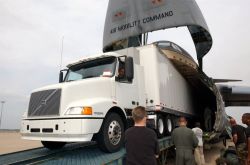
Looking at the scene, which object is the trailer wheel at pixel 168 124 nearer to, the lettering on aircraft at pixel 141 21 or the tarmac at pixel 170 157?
the tarmac at pixel 170 157

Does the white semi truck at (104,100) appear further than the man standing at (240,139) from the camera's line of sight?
No

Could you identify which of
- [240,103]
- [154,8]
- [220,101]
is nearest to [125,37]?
[154,8]

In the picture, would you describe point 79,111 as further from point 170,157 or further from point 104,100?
point 170,157

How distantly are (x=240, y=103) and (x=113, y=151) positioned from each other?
2367 cm

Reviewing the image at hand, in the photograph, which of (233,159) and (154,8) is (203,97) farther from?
(233,159)

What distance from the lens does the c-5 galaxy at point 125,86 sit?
5734 mm

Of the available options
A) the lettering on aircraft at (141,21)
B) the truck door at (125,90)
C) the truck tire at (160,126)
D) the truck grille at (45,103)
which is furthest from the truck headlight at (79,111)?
the lettering on aircraft at (141,21)

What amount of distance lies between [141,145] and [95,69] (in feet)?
13.1

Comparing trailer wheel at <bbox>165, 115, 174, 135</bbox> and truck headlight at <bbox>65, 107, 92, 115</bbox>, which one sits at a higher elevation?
truck headlight at <bbox>65, 107, 92, 115</bbox>

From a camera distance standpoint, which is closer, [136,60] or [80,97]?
[80,97]

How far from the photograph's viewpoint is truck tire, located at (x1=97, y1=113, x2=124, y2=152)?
584 centimetres

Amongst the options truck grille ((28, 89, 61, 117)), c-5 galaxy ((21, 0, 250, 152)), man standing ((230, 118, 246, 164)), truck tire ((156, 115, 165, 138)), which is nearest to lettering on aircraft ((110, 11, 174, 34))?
c-5 galaxy ((21, 0, 250, 152))

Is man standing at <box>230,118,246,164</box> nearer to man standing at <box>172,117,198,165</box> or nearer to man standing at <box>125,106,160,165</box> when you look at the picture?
man standing at <box>172,117,198,165</box>

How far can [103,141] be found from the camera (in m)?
5.81
